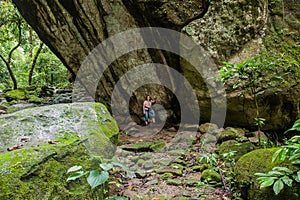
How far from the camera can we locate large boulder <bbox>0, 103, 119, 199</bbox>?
243 cm

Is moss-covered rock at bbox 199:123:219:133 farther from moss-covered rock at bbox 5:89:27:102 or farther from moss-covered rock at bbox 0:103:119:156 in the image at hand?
moss-covered rock at bbox 5:89:27:102

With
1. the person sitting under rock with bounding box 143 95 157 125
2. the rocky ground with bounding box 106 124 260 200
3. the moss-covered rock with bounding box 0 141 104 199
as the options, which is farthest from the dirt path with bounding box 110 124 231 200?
the person sitting under rock with bounding box 143 95 157 125

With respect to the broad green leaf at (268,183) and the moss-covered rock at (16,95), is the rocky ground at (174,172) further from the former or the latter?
the moss-covered rock at (16,95)

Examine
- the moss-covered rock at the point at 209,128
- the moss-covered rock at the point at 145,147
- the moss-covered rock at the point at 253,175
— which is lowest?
the moss-covered rock at the point at 145,147

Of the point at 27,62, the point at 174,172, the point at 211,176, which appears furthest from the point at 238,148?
the point at 27,62

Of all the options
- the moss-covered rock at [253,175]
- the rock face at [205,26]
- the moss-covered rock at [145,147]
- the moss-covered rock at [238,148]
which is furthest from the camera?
the rock face at [205,26]

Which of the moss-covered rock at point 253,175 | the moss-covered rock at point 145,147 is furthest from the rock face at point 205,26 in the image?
the moss-covered rock at point 253,175

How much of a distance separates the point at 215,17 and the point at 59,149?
598cm

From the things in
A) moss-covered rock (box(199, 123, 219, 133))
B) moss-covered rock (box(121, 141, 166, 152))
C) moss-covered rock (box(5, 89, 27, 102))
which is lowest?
moss-covered rock (box(121, 141, 166, 152))

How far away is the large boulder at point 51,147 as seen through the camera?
7.97ft

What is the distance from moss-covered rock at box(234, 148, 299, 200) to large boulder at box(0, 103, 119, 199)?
200cm

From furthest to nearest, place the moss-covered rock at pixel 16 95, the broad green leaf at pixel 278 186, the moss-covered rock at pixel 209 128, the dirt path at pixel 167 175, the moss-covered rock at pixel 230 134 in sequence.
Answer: the moss-covered rock at pixel 16 95 < the moss-covered rock at pixel 209 128 < the moss-covered rock at pixel 230 134 < the dirt path at pixel 167 175 < the broad green leaf at pixel 278 186

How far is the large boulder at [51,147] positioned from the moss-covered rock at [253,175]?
1998 millimetres

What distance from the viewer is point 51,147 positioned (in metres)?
2.92
